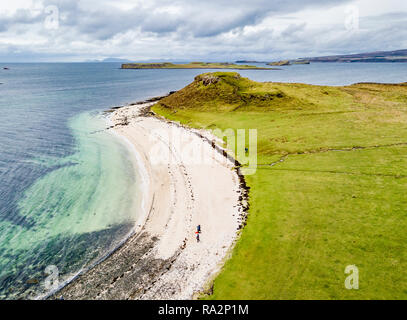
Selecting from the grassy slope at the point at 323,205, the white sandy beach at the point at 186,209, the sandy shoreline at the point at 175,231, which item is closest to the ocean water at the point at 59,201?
the sandy shoreline at the point at 175,231

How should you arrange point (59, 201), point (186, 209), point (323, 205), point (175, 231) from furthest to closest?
point (59, 201) → point (186, 209) → point (323, 205) → point (175, 231)

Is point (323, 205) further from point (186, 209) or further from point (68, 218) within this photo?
point (68, 218)

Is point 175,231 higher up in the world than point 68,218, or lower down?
lower down

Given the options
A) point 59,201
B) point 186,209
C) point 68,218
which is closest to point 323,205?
point 186,209

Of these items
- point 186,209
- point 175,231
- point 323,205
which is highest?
point 323,205

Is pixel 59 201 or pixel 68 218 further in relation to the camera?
pixel 59 201

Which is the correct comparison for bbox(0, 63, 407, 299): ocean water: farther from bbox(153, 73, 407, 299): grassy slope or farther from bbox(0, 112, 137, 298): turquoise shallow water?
bbox(153, 73, 407, 299): grassy slope

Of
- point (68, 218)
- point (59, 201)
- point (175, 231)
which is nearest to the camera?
point (175, 231)
